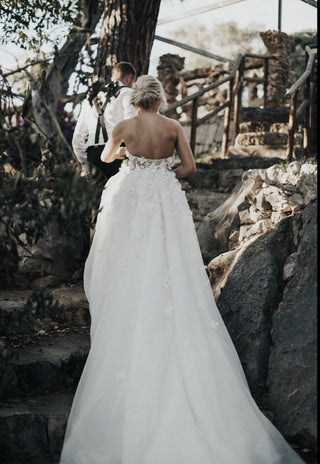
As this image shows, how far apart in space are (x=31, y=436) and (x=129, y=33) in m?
4.62

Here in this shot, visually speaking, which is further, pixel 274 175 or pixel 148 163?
pixel 274 175

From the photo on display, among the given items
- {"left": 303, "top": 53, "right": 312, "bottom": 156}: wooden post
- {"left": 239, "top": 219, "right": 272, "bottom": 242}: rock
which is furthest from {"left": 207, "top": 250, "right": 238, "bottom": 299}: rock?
{"left": 303, "top": 53, "right": 312, "bottom": 156}: wooden post

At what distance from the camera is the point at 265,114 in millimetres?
11695

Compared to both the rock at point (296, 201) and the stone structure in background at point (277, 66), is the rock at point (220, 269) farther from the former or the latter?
the stone structure in background at point (277, 66)

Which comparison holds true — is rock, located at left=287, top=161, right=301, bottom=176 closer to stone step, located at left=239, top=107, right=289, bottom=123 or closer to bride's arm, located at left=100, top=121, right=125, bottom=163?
bride's arm, located at left=100, top=121, right=125, bottom=163

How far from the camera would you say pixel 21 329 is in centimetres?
601

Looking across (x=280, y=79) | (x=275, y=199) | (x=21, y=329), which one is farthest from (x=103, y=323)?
(x=280, y=79)

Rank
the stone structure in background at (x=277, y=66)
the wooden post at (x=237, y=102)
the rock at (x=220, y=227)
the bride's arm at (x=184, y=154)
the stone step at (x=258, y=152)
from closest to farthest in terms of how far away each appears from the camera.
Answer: the bride's arm at (x=184, y=154)
the rock at (x=220, y=227)
the stone step at (x=258, y=152)
the wooden post at (x=237, y=102)
the stone structure in background at (x=277, y=66)

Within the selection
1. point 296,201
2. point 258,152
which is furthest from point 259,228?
point 258,152

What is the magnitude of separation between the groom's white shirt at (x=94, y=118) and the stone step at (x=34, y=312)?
1.29 m

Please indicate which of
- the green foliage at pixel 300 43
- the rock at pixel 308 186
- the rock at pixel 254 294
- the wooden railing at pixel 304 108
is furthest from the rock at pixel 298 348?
the green foliage at pixel 300 43

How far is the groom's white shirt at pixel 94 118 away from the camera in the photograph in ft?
20.8

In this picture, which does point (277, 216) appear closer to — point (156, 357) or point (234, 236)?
point (234, 236)

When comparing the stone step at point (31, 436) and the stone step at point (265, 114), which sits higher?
the stone step at point (265, 114)
